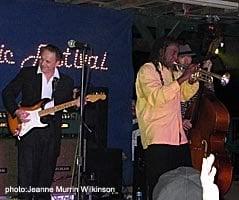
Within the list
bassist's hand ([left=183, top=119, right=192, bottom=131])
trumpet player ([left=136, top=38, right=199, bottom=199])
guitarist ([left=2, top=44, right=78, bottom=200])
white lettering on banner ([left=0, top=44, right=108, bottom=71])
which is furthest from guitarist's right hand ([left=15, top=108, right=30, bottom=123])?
bassist's hand ([left=183, top=119, right=192, bottom=131])

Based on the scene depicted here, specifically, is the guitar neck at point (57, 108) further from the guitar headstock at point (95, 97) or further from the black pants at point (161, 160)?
the black pants at point (161, 160)

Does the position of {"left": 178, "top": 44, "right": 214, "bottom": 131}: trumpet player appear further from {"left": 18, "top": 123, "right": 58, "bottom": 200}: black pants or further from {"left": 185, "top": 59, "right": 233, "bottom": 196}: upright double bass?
{"left": 18, "top": 123, "right": 58, "bottom": 200}: black pants

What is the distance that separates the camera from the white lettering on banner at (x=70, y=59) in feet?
16.1

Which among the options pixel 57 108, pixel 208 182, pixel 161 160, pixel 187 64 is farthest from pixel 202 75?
pixel 208 182

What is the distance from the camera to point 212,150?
168 inches

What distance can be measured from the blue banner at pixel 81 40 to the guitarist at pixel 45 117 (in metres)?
0.07

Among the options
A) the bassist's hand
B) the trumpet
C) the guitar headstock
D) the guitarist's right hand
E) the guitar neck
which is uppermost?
the trumpet

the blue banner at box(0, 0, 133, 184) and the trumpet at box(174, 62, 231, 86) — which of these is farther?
the blue banner at box(0, 0, 133, 184)

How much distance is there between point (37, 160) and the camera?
5.02 m

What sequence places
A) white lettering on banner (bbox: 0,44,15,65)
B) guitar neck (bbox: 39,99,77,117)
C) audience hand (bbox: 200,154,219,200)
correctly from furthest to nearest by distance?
1. guitar neck (bbox: 39,99,77,117)
2. white lettering on banner (bbox: 0,44,15,65)
3. audience hand (bbox: 200,154,219,200)

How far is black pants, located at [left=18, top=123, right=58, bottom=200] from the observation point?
4.94 m

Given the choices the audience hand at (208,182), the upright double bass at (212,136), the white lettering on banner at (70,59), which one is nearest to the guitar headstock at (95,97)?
the white lettering on banner at (70,59)

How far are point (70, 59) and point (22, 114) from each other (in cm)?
65

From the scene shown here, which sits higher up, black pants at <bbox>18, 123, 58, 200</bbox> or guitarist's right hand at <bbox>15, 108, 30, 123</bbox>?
guitarist's right hand at <bbox>15, 108, 30, 123</bbox>
